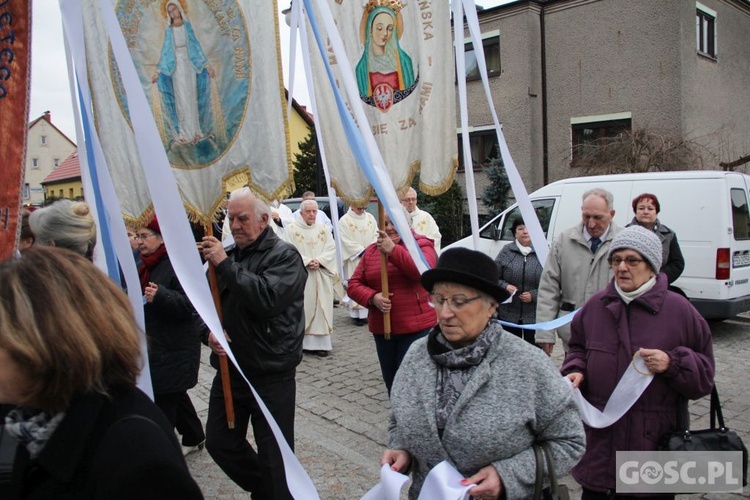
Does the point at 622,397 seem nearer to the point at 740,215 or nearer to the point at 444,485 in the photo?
the point at 444,485

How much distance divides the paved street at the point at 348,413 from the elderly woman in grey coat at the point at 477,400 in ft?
7.00

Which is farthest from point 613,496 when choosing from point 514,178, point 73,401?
point 73,401

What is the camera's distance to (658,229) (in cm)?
567

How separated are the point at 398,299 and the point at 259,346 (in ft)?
4.54

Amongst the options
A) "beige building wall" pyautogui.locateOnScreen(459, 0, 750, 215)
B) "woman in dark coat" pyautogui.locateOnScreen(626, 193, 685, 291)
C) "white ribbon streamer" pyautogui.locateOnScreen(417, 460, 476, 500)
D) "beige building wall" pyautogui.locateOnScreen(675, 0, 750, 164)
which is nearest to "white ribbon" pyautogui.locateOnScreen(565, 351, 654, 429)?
"white ribbon streamer" pyautogui.locateOnScreen(417, 460, 476, 500)

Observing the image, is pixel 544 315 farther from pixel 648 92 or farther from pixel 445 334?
pixel 648 92

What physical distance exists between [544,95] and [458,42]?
56.0 feet

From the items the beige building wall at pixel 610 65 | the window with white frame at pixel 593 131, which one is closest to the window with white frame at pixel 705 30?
the beige building wall at pixel 610 65

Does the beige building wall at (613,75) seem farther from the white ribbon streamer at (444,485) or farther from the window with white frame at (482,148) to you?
the white ribbon streamer at (444,485)

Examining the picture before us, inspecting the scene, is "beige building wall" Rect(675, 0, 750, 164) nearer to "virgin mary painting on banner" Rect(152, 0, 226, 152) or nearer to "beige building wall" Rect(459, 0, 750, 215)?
"beige building wall" Rect(459, 0, 750, 215)

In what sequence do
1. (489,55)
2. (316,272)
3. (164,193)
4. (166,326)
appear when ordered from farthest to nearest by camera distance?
(489,55), (316,272), (166,326), (164,193)

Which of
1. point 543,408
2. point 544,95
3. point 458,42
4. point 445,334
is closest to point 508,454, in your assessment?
point 543,408

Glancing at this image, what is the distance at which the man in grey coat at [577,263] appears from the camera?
4254mm

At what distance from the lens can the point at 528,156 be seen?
20.2m
